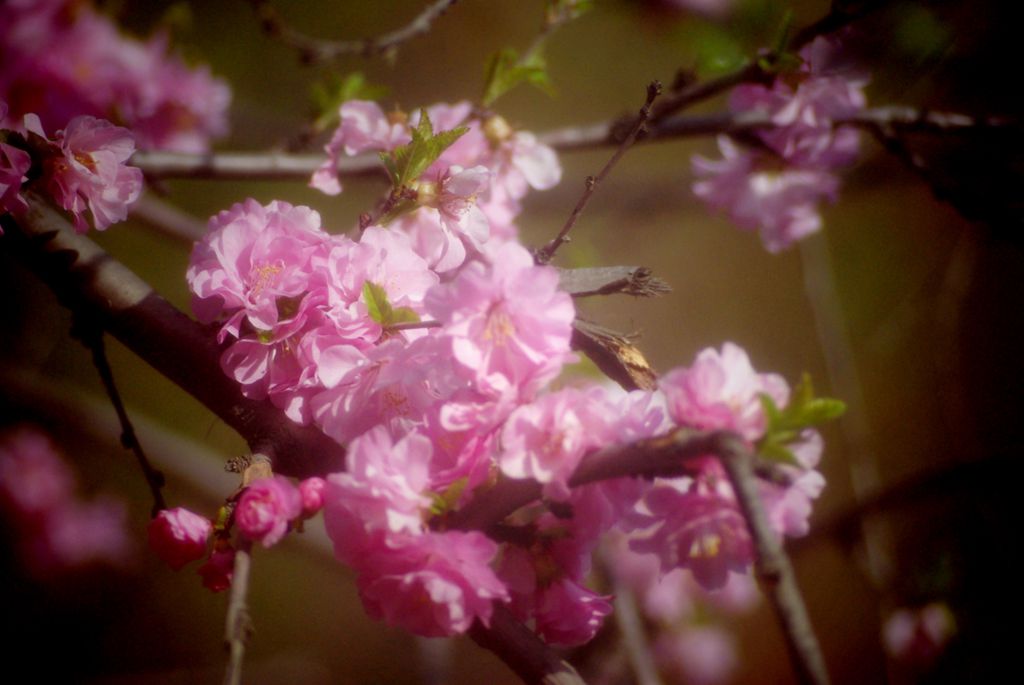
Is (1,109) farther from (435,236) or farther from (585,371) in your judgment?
(585,371)

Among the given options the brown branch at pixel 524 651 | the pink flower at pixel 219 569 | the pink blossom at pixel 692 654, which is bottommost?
the pink blossom at pixel 692 654

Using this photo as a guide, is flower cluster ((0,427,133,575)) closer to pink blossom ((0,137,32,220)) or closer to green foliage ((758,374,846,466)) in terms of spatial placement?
pink blossom ((0,137,32,220))

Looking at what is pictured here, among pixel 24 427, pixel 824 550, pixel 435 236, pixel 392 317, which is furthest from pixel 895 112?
pixel 24 427

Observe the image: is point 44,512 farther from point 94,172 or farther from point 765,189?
point 765,189

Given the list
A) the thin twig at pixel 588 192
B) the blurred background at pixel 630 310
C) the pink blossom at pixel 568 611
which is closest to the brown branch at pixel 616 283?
the thin twig at pixel 588 192

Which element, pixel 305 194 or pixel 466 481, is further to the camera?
pixel 305 194

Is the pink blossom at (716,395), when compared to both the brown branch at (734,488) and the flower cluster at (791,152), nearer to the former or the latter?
the brown branch at (734,488)

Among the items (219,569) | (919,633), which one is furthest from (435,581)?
(919,633)
